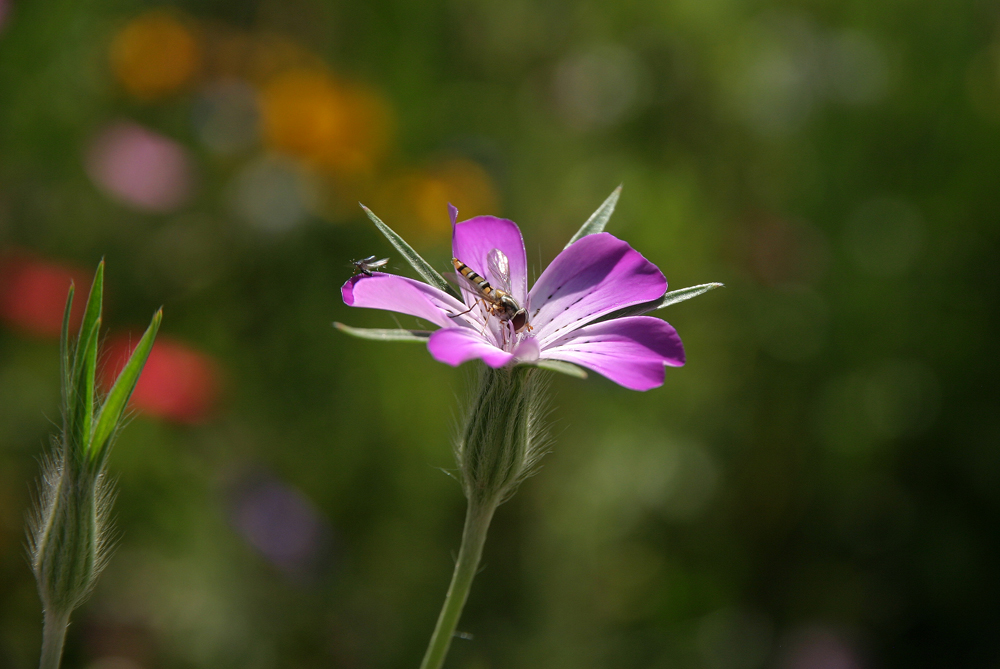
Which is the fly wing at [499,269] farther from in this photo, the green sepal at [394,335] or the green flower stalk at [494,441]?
the green sepal at [394,335]

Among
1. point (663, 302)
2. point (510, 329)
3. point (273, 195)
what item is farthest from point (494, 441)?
point (273, 195)

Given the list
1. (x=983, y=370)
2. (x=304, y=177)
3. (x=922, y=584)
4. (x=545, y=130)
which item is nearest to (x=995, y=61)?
(x=983, y=370)

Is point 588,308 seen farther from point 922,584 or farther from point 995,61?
point 995,61

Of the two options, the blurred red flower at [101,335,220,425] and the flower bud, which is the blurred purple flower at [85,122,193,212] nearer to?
the blurred red flower at [101,335,220,425]

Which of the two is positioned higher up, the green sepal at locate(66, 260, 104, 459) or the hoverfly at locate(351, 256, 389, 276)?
the hoverfly at locate(351, 256, 389, 276)

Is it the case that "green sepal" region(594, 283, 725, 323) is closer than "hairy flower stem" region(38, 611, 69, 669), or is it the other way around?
"hairy flower stem" region(38, 611, 69, 669)

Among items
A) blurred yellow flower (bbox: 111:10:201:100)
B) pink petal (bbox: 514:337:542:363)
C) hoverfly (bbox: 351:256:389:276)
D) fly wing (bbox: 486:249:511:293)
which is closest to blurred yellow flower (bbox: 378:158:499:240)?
blurred yellow flower (bbox: 111:10:201:100)
